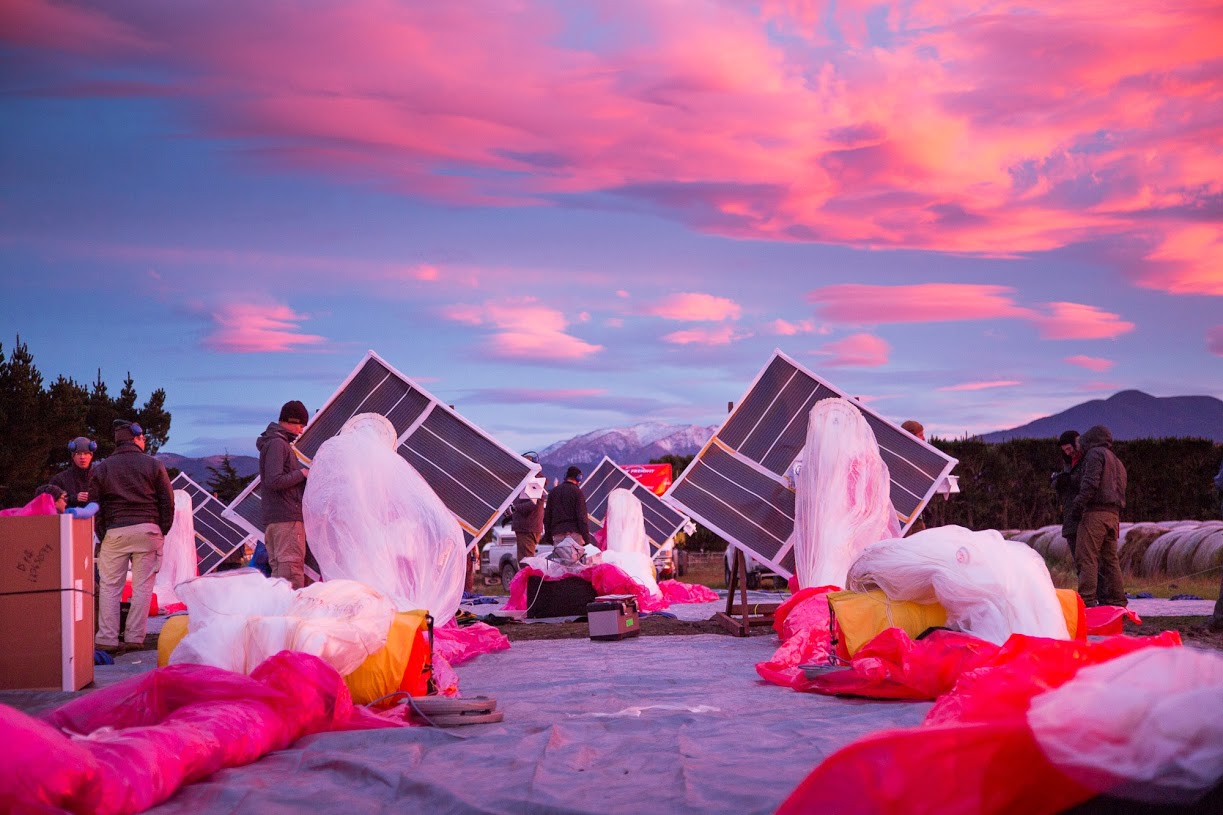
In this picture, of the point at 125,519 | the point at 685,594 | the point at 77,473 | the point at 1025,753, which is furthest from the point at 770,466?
A: the point at 1025,753

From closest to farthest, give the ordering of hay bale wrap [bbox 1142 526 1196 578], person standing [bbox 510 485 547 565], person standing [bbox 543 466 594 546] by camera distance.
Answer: person standing [bbox 543 466 594 546], person standing [bbox 510 485 547 565], hay bale wrap [bbox 1142 526 1196 578]

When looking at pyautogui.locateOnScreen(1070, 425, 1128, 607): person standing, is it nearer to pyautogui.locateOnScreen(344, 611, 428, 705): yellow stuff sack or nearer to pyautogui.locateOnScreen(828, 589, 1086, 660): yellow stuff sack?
pyautogui.locateOnScreen(828, 589, 1086, 660): yellow stuff sack

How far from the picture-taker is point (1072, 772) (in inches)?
97.0

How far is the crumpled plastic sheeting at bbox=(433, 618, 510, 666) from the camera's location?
9.08 metres

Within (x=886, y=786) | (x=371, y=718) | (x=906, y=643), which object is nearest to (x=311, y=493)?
(x=371, y=718)

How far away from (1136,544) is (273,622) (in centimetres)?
1721

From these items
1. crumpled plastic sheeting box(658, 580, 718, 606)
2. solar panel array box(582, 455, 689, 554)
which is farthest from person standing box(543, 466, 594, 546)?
solar panel array box(582, 455, 689, 554)

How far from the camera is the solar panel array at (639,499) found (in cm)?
2488

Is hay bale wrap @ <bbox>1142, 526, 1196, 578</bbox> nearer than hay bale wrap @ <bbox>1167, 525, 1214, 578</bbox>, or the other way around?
hay bale wrap @ <bbox>1167, 525, 1214, 578</bbox>

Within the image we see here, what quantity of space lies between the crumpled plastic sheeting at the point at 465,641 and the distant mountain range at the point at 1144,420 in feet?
42.7

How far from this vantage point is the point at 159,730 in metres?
4.20

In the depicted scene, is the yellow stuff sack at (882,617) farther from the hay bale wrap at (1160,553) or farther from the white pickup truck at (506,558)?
the white pickup truck at (506,558)

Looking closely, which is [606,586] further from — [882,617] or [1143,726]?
[1143,726]

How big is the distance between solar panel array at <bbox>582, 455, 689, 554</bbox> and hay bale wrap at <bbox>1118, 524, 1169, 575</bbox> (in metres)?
8.56
